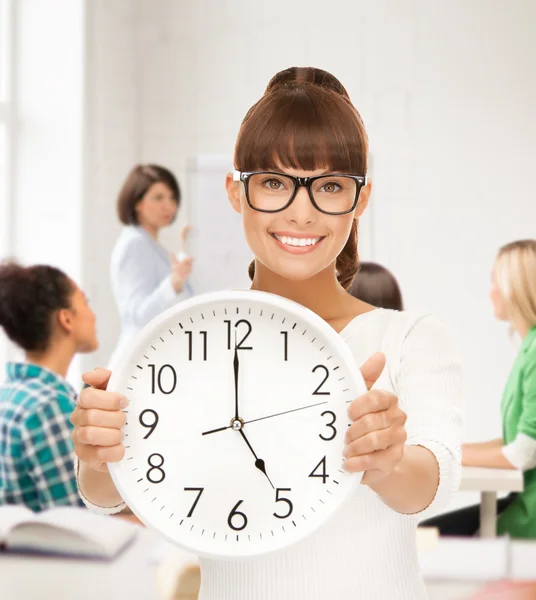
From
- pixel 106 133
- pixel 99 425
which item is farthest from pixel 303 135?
pixel 106 133

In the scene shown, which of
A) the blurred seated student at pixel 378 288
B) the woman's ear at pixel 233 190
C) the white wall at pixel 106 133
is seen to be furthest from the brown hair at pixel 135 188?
the woman's ear at pixel 233 190

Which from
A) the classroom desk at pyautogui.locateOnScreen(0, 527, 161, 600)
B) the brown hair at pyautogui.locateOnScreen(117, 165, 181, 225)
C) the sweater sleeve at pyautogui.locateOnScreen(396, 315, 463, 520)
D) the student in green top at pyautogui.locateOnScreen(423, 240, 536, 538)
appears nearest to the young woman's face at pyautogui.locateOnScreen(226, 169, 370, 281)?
the sweater sleeve at pyautogui.locateOnScreen(396, 315, 463, 520)

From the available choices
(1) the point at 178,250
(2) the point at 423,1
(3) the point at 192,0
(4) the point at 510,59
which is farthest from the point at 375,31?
(1) the point at 178,250

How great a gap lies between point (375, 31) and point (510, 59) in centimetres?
57

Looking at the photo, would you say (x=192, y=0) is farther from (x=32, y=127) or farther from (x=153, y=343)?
(x=153, y=343)

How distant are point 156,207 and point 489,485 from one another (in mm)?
1660

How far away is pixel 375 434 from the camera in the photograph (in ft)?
1.85

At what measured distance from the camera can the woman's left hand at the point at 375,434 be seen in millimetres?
566

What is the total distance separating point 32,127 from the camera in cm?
310

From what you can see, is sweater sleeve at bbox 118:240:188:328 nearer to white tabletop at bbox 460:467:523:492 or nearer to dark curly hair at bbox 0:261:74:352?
dark curly hair at bbox 0:261:74:352

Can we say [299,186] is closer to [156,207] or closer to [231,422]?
[231,422]

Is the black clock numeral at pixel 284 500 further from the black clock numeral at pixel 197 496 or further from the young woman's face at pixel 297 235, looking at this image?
the young woman's face at pixel 297 235

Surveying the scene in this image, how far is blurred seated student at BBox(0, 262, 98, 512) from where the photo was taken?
1776 millimetres

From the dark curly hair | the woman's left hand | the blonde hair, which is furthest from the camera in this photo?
the blonde hair
